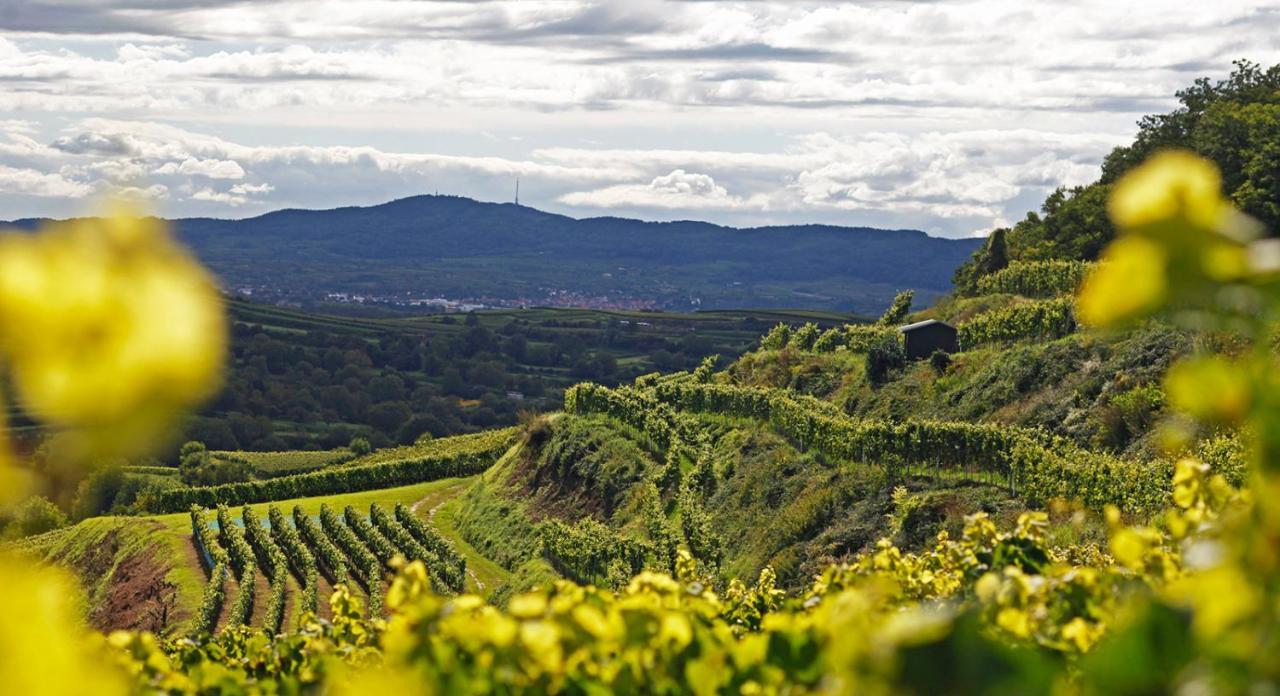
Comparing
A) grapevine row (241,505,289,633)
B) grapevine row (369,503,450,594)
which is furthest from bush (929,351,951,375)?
grapevine row (241,505,289,633)

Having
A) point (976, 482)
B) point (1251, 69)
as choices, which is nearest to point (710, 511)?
point (976, 482)

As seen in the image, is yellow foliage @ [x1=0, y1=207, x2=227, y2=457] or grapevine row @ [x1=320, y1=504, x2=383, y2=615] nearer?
yellow foliage @ [x1=0, y1=207, x2=227, y2=457]

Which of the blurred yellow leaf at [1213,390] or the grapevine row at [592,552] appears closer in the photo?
the blurred yellow leaf at [1213,390]

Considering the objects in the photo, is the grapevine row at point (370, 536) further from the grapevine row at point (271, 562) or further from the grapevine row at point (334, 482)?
the grapevine row at point (334, 482)

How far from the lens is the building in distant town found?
51.2 meters

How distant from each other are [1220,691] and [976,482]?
32192 millimetres

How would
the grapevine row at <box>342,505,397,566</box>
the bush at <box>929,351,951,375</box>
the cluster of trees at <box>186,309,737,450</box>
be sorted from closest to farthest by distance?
1. the bush at <box>929,351,951,375</box>
2. the grapevine row at <box>342,505,397,566</box>
3. the cluster of trees at <box>186,309,737,450</box>

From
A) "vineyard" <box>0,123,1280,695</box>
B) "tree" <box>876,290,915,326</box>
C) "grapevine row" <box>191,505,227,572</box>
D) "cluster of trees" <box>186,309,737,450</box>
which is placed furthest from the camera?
"cluster of trees" <box>186,309,737,450</box>

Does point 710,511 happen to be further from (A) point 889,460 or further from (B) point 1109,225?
(B) point 1109,225

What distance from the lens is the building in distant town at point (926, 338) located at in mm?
51188

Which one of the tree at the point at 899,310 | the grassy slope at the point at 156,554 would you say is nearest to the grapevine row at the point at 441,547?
the grassy slope at the point at 156,554

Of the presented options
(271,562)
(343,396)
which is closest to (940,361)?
(271,562)

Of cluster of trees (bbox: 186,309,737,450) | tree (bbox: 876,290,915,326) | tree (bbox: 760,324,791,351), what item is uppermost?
tree (bbox: 876,290,915,326)

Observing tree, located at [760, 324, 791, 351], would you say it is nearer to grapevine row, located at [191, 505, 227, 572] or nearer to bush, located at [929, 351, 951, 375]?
bush, located at [929, 351, 951, 375]
